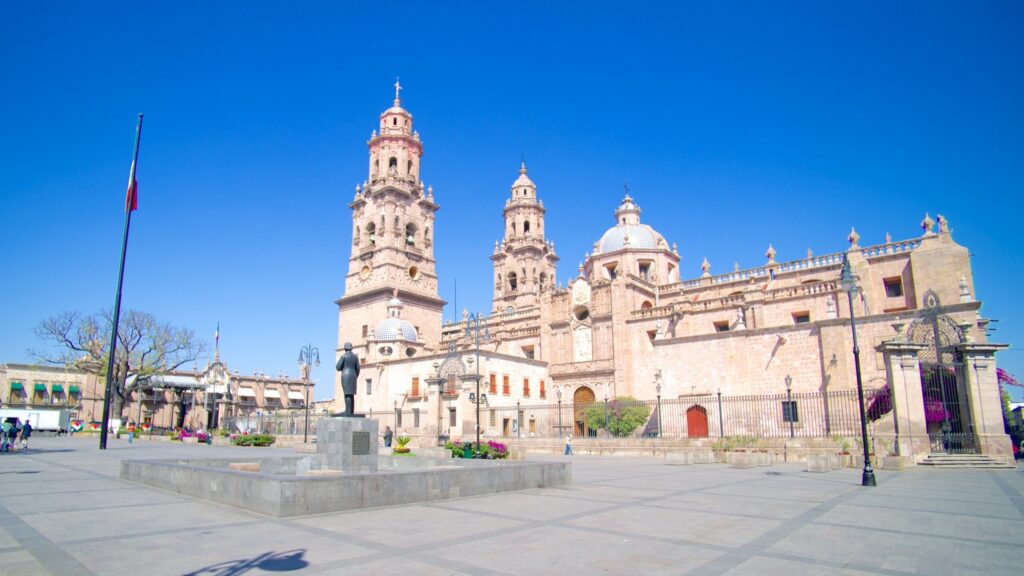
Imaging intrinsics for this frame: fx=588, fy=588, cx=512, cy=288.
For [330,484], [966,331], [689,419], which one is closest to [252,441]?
[689,419]

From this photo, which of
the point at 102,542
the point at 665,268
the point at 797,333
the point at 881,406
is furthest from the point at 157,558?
the point at 665,268

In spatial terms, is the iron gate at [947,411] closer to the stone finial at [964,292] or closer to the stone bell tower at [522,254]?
the stone finial at [964,292]

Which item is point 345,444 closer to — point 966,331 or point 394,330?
point 966,331

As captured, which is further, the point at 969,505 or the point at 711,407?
the point at 711,407

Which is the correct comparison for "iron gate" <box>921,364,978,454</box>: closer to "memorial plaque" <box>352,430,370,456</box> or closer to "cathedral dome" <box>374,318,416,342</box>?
"memorial plaque" <box>352,430,370,456</box>

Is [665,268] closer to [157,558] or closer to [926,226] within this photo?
[926,226]

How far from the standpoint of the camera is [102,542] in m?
7.18

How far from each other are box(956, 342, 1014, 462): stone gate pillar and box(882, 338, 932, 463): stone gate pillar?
5.12ft

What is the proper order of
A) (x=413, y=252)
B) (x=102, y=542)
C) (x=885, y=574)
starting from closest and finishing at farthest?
(x=885, y=574), (x=102, y=542), (x=413, y=252)

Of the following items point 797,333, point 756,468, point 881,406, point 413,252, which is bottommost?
point 756,468

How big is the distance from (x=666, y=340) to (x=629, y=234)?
13581 millimetres

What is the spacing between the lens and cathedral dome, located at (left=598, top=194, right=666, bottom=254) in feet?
161

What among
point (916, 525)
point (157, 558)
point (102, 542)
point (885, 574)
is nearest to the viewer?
point (885, 574)

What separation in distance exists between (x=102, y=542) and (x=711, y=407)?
32000 mm
